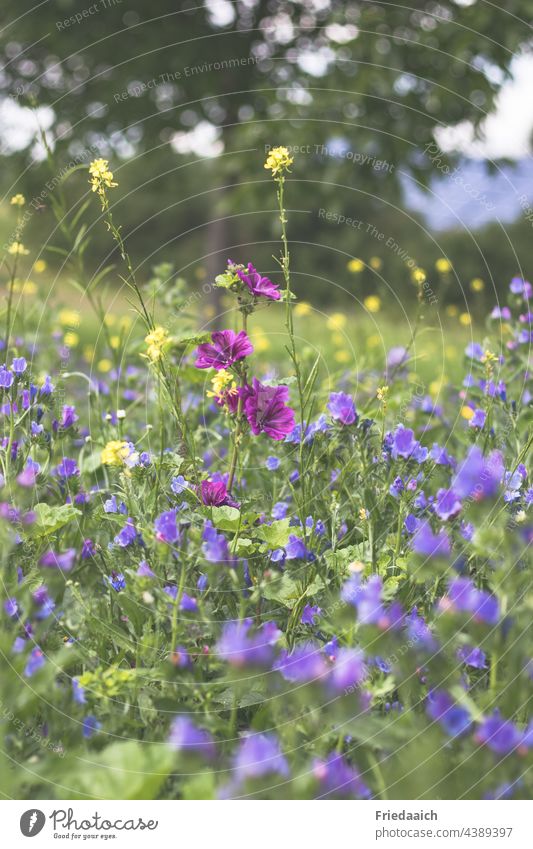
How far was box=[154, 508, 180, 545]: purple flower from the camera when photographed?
55.3 inches

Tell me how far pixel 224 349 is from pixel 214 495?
34 cm

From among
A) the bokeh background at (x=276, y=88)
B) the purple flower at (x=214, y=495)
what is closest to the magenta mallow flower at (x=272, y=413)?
the purple flower at (x=214, y=495)

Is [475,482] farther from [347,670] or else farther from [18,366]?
[18,366]

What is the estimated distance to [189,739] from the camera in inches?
45.6

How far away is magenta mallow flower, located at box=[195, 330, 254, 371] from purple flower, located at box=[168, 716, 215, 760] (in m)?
0.76

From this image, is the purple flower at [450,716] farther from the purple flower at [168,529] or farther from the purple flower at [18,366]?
the purple flower at [18,366]

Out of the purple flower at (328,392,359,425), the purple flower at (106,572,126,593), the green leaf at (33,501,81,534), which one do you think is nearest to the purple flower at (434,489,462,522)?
the purple flower at (328,392,359,425)

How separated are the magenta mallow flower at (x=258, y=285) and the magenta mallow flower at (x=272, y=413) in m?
0.20

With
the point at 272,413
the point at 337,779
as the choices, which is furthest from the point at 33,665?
the point at 272,413

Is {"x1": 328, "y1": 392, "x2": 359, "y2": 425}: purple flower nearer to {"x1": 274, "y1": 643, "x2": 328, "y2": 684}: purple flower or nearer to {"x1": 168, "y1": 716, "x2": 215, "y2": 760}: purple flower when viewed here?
{"x1": 274, "y1": 643, "x2": 328, "y2": 684}: purple flower

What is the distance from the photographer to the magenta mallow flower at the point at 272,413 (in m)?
1.73

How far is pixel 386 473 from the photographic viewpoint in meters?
1.88

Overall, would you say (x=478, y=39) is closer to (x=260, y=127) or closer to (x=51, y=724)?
(x=260, y=127)

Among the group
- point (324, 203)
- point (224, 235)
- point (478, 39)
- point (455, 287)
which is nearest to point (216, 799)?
point (478, 39)
